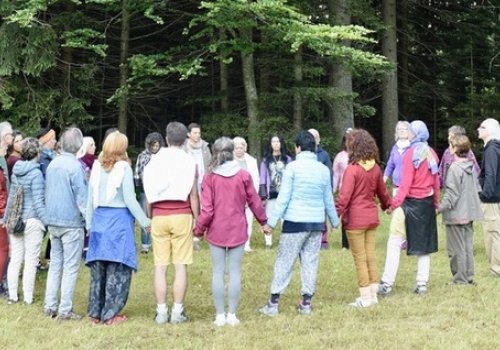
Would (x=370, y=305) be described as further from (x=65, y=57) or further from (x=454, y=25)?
(x=454, y=25)

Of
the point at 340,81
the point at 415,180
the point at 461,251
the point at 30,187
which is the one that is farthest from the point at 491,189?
the point at 340,81

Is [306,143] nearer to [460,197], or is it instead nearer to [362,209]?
[362,209]

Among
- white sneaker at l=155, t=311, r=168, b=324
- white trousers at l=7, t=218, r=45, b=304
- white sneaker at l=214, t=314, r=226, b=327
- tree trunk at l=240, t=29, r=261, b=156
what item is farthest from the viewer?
tree trunk at l=240, t=29, r=261, b=156

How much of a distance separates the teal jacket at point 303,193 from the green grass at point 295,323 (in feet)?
3.44

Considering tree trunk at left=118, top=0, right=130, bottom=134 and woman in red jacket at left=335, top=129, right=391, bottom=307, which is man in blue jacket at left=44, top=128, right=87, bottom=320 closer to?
woman in red jacket at left=335, top=129, right=391, bottom=307

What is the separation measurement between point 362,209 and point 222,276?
1727 mm

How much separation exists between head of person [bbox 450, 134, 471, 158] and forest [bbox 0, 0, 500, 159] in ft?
13.2

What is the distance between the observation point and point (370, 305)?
6.35 metres

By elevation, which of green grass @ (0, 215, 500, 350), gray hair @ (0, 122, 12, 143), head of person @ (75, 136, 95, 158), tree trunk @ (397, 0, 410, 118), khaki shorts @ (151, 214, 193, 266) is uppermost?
tree trunk @ (397, 0, 410, 118)

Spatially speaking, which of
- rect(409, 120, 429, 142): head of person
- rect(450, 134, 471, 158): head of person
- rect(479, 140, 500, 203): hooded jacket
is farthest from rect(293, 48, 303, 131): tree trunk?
rect(409, 120, 429, 142): head of person

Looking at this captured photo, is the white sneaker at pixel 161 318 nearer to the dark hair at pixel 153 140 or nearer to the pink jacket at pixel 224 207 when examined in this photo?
the pink jacket at pixel 224 207

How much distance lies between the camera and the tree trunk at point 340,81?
15.1 meters

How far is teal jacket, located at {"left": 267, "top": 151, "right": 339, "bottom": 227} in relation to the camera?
241 inches

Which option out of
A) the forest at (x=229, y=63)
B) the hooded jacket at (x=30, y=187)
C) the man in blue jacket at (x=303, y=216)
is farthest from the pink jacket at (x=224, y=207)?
the forest at (x=229, y=63)
